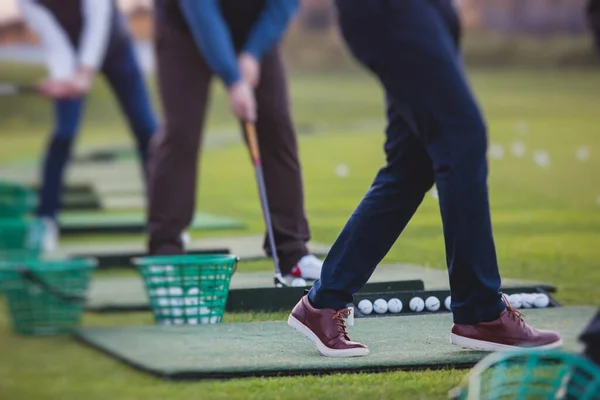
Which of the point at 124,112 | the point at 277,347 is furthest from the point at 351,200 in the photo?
the point at 277,347

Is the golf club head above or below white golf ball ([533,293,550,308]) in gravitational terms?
above

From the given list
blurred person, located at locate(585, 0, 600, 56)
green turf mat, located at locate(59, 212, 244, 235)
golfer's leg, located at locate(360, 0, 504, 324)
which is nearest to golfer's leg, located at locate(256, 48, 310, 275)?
golfer's leg, located at locate(360, 0, 504, 324)

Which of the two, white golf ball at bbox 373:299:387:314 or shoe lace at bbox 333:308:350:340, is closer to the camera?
shoe lace at bbox 333:308:350:340

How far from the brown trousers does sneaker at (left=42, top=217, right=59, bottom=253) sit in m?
2.54

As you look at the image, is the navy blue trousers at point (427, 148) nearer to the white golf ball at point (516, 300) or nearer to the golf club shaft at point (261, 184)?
the white golf ball at point (516, 300)

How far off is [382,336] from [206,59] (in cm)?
171

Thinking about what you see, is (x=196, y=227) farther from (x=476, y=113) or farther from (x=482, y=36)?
(x=482, y=36)

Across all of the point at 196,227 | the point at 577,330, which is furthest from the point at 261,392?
the point at 196,227

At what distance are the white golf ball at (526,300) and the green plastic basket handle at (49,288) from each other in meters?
1.61

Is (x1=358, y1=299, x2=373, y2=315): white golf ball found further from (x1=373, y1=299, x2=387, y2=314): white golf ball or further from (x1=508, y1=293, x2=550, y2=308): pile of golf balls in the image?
(x1=508, y1=293, x2=550, y2=308): pile of golf balls

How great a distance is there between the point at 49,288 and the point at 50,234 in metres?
3.41

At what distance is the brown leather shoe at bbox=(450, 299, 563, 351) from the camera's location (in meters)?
3.78

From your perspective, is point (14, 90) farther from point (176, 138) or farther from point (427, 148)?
point (427, 148)

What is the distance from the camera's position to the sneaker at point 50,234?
8088 mm
